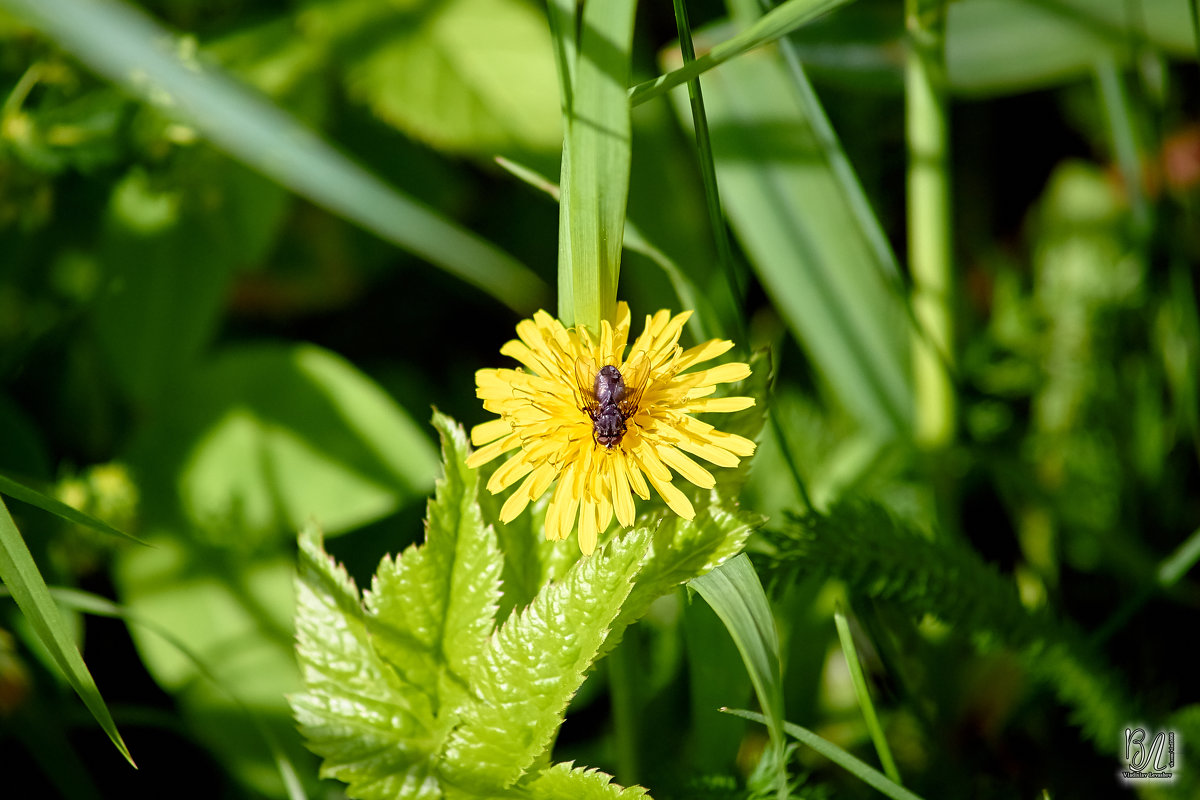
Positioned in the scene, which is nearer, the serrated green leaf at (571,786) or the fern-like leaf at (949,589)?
the serrated green leaf at (571,786)

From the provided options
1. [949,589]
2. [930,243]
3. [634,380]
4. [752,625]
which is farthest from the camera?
[930,243]

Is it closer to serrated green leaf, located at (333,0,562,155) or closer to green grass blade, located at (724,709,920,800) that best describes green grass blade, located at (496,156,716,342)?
green grass blade, located at (724,709,920,800)

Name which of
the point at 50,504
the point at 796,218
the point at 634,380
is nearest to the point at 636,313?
the point at 796,218

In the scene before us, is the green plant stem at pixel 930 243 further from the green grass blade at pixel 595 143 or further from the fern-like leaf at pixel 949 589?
the green grass blade at pixel 595 143

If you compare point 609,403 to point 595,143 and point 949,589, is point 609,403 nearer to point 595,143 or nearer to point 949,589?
point 595,143

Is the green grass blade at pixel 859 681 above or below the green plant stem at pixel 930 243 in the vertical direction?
→ below

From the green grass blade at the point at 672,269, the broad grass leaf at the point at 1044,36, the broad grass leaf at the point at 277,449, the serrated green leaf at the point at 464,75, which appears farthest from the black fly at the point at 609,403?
the broad grass leaf at the point at 1044,36

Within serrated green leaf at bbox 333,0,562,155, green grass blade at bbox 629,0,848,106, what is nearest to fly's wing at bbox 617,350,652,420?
green grass blade at bbox 629,0,848,106
